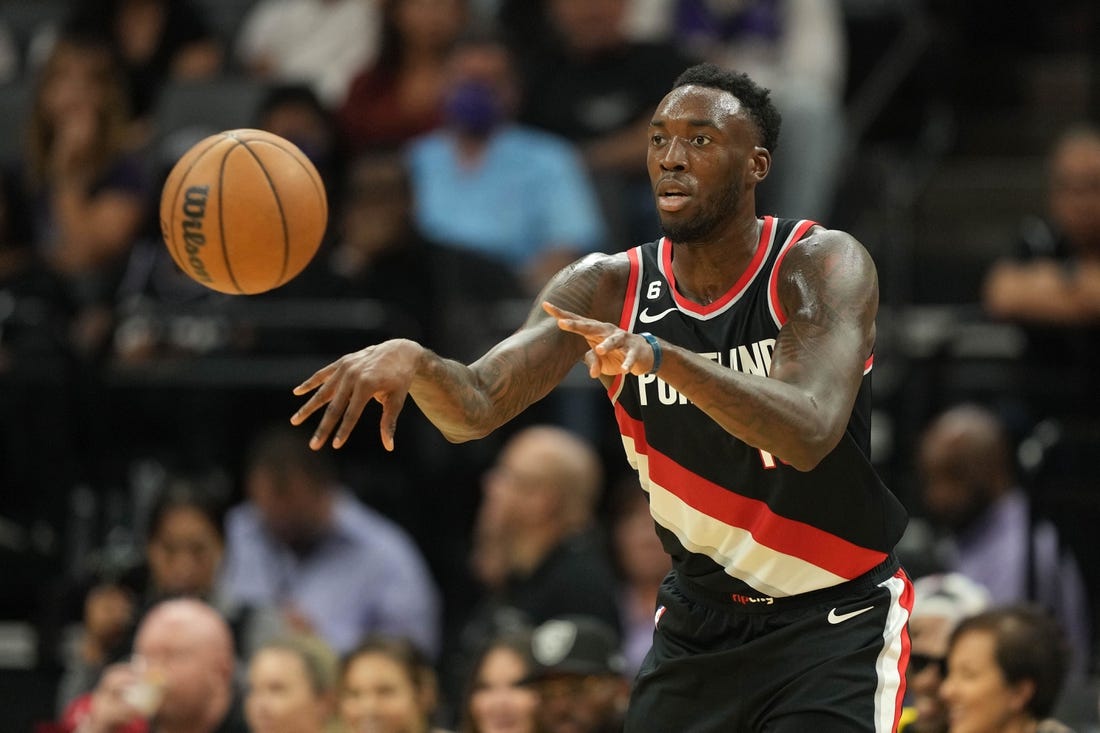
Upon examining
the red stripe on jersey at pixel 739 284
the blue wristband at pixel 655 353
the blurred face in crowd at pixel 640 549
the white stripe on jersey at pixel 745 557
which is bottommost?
the blurred face in crowd at pixel 640 549

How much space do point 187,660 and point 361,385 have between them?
4.13 m

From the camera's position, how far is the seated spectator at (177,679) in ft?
26.3

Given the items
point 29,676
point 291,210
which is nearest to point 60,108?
point 29,676

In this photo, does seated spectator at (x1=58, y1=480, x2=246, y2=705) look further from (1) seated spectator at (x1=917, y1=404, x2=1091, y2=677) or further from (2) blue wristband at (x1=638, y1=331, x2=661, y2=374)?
(2) blue wristband at (x1=638, y1=331, x2=661, y2=374)

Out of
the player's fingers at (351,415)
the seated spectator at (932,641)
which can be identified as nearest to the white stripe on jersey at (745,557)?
the player's fingers at (351,415)

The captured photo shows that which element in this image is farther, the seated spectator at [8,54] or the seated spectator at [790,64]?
the seated spectator at [8,54]

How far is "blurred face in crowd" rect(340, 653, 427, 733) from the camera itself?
25.9ft

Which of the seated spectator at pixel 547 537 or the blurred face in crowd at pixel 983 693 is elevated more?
the seated spectator at pixel 547 537

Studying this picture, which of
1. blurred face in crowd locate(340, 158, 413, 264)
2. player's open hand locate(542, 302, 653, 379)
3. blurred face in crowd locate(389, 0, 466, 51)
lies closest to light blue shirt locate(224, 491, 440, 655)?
blurred face in crowd locate(340, 158, 413, 264)

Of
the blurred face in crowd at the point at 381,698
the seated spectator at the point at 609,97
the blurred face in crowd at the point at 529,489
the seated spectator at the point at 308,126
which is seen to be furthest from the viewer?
the seated spectator at the point at 609,97

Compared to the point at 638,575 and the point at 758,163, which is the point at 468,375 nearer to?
the point at 758,163

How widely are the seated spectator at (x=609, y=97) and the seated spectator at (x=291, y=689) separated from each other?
4.05 meters

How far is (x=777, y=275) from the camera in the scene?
502cm

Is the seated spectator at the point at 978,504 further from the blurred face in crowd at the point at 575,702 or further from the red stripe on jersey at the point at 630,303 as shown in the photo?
the red stripe on jersey at the point at 630,303
